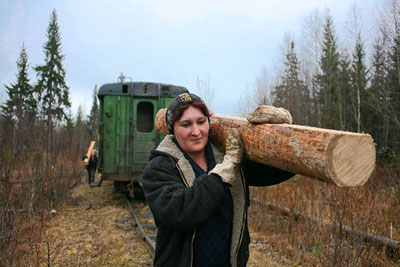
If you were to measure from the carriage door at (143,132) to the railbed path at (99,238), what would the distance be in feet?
4.80

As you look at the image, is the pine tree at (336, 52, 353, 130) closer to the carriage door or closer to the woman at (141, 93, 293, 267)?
the carriage door

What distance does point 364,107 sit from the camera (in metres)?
19.8

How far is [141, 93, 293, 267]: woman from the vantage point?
1594mm

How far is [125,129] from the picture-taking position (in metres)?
8.97

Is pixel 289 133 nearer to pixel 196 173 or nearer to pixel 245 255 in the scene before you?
pixel 196 173

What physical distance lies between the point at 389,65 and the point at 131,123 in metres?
8.35

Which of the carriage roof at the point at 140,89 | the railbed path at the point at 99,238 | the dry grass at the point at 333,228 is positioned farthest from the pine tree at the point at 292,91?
the railbed path at the point at 99,238

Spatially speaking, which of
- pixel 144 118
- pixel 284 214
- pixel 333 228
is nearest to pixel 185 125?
pixel 333 228

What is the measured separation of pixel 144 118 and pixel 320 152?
8.69m

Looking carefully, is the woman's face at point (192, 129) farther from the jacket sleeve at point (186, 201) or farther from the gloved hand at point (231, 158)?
the jacket sleeve at point (186, 201)

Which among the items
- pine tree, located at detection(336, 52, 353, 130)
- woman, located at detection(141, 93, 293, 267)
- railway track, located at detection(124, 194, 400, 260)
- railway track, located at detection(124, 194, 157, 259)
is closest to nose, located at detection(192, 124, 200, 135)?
woman, located at detection(141, 93, 293, 267)

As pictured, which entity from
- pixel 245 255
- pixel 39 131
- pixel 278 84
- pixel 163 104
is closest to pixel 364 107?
pixel 278 84

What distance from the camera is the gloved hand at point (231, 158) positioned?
1657 mm

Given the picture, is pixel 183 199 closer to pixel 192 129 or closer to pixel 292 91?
pixel 192 129
